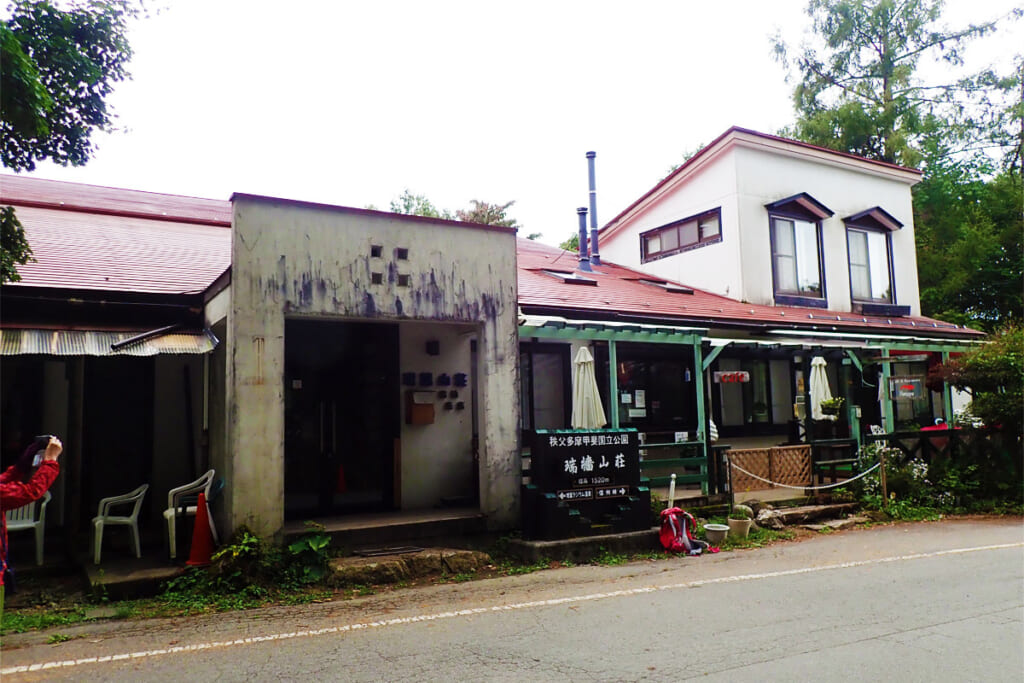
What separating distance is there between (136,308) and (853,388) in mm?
15884

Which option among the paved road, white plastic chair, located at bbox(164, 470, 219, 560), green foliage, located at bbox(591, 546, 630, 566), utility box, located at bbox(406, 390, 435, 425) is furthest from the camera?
utility box, located at bbox(406, 390, 435, 425)

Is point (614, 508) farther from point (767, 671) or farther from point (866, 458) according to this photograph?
point (866, 458)

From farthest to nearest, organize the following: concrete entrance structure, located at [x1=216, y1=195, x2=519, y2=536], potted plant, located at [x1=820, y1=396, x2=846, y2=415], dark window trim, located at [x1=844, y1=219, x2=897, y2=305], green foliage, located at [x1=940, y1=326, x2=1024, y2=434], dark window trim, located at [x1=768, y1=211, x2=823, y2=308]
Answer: dark window trim, located at [x1=844, y1=219, x2=897, y2=305], dark window trim, located at [x1=768, y1=211, x2=823, y2=308], potted plant, located at [x1=820, y1=396, x2=846, y2=415], green foliage, located at [x1=940, y1=326, x2=1024, y2=434], concrete entrance structure, located at [x1=216, y1=195, x2=519, y2=536]

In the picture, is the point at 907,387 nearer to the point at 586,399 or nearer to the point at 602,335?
the point at 602,335

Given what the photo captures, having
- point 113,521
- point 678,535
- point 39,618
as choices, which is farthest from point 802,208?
point 39,618

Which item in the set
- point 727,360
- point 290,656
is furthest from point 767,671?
point 727,360

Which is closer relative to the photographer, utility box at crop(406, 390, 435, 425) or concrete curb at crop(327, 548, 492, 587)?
concrete curb at crop(327, 548, 492, 587)

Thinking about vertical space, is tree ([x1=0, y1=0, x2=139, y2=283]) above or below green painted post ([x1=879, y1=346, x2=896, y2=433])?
above

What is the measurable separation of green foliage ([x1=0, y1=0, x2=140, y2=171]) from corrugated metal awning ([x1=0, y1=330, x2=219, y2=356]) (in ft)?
7.08

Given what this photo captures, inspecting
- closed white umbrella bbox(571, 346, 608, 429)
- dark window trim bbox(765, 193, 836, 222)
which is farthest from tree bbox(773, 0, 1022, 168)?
closed white umbrella bbox(571, 346, 608, 429)

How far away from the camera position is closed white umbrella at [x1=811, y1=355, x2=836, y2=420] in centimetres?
1337

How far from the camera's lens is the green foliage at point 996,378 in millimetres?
12977

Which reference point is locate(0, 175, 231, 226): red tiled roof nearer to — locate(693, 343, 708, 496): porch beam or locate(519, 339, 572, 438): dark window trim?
locate(519, 339, 572, 438): dark window trim

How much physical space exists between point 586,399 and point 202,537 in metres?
5.50
